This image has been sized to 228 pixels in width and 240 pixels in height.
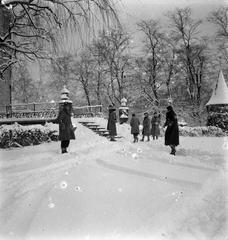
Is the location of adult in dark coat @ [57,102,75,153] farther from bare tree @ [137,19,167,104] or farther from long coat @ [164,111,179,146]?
bare tree @ [137,19,167,104]

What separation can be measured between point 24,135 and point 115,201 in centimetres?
904

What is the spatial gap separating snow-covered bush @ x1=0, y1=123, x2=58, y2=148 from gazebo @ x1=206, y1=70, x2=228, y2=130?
Result: 44.8 feet

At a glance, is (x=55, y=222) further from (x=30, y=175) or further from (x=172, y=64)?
(x=172, y=64)

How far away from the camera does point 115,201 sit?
4.58m

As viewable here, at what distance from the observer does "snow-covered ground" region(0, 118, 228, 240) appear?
3727 millimetres

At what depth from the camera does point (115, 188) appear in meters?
5.18


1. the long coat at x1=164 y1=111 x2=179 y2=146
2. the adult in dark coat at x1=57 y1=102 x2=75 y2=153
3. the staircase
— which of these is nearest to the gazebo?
the staircase

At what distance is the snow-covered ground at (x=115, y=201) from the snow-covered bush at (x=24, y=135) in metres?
5.17

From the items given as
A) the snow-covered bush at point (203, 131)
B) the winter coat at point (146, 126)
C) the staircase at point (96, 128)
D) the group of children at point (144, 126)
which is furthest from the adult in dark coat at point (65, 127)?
the snow-covered bush at point (203, 131)

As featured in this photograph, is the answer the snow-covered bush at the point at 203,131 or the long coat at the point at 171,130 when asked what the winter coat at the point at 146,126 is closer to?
the snow-covered bush at the point at 203,131

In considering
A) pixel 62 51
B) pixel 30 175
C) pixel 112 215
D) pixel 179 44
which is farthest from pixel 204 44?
pixel 112 215

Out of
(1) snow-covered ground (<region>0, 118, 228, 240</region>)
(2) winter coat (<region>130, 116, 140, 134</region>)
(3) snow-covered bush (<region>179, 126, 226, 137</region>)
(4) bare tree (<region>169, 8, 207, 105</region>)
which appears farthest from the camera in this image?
(4) bare tree (<region>169, 8, 207, 105</region>)

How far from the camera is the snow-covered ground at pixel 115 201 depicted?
373 cm

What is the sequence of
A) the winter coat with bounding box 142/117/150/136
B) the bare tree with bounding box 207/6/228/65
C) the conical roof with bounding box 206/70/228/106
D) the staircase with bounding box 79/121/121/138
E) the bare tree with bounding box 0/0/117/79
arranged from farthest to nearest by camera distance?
the conical roof with bounding box 206/70/228/106 < the staircase with bounding box 79/121/121/138 < the winter coat with bounding box 142/117/150/136 < the bare tree with bounding box 207/6/228/65 < the bare tree with bounding box 0/0/117/79
